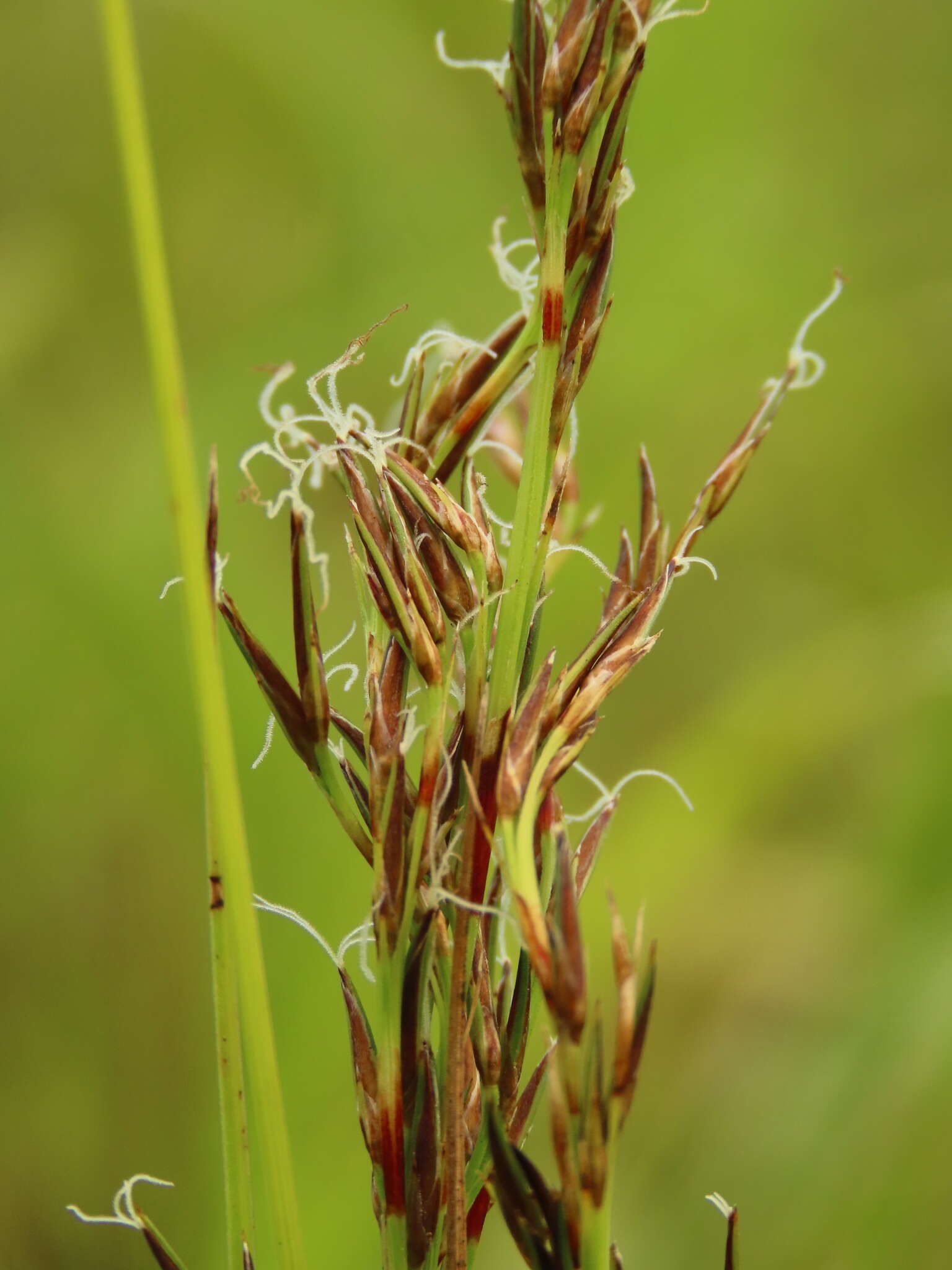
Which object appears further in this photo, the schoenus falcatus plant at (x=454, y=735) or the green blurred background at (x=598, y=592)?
the green blurred background at (x=598, y=592)

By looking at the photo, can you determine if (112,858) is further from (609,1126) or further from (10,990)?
(609,1126)

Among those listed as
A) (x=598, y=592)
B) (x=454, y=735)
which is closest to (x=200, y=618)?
(x=454, y=735)

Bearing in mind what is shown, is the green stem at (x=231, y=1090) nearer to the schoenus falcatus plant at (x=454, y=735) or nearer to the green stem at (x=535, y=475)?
the schoenus falcatus plant at (x=454, y=735)

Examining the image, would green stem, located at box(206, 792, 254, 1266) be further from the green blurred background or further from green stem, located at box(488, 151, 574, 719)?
the green blurred background

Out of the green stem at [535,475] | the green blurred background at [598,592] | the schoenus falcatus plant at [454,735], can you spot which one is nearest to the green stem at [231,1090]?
the schoenus falcatus plant at [454,735]

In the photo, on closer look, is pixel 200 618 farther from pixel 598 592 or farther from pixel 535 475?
pixel 598 592

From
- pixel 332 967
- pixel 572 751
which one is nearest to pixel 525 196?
pixel 572 751

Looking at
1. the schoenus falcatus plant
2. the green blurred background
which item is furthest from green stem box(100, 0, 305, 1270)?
the green blurred background
